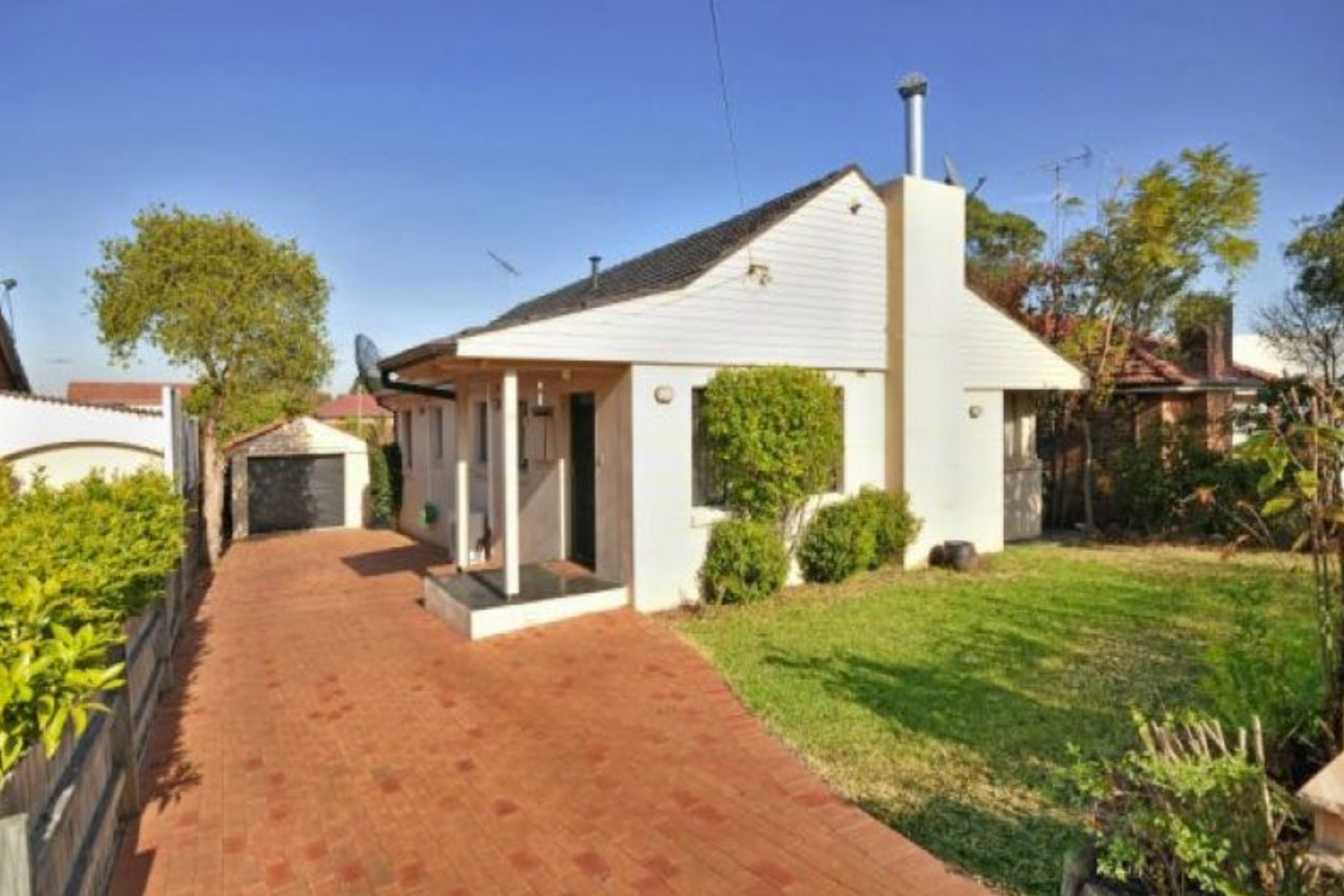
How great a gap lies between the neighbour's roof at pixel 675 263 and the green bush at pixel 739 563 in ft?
11.8

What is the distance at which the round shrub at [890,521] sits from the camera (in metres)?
12.2

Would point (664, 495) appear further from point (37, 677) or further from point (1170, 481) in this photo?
point (1170, 481)

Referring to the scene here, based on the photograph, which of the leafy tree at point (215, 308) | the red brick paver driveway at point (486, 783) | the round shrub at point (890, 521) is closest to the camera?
the red brick paver driveway at point (486, 783)

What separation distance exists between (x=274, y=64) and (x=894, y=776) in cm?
1268

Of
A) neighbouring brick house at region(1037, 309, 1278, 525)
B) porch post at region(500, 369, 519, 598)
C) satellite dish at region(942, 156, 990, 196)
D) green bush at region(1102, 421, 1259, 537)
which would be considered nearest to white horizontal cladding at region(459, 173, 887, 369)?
porch post at region(500, 369, 519, 598)

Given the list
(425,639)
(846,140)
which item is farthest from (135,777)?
(846,140)

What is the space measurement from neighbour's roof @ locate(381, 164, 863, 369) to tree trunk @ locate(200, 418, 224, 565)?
8.12 m

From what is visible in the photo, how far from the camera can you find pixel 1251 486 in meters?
14.7

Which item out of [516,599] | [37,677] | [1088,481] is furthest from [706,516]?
[1088,481]

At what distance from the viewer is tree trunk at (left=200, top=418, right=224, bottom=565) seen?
53.5 ft

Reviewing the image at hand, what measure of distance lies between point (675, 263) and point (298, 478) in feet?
51.0

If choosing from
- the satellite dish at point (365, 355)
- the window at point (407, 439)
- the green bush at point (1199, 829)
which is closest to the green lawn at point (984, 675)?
the green bush at point (1199, 829)

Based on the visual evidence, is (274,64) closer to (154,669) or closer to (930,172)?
(154,669)

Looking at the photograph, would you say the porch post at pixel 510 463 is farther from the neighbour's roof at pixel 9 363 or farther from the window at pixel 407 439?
the neighbour's roof at pixel 9 363
